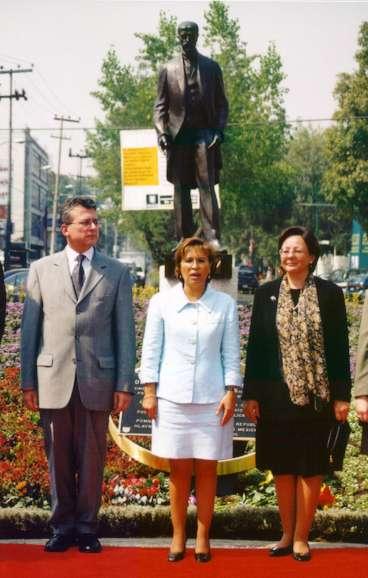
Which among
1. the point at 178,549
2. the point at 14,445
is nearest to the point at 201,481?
the point at 178,549

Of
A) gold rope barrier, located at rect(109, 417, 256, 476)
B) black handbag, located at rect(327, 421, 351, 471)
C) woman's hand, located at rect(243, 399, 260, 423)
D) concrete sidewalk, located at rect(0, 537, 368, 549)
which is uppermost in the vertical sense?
woman's hand, located at rect(243, 399, 260, 423)

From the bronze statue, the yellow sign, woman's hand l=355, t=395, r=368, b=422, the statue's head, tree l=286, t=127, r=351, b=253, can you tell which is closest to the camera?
woman's hand l=355, t=395, r=368, b=422

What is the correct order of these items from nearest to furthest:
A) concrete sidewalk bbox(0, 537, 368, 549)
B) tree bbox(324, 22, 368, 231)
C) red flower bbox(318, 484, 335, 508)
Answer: concrete sidewalk bbox(0, 537, 368, 549) → red flower bbox(318, 484, 335, 508) → tree bbox(324, 22, 368, 231)

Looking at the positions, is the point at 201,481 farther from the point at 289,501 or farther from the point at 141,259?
the point at 141,259

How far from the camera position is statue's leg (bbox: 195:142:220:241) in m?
6.78

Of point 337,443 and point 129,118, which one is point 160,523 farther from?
point 129,118

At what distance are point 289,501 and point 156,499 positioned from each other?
152 centimetres

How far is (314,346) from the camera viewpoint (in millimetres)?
4812

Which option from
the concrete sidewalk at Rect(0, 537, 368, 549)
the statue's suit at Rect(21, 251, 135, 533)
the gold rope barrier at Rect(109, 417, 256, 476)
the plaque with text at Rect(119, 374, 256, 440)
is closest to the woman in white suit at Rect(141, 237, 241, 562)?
the statue's suit at Rect(21, 251, 135, 533)

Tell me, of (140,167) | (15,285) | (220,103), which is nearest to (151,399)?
(220,103)

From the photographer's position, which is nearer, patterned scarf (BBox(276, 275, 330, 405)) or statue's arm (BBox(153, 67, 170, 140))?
patterned scarf (BBox(276, 275, 330, 405))

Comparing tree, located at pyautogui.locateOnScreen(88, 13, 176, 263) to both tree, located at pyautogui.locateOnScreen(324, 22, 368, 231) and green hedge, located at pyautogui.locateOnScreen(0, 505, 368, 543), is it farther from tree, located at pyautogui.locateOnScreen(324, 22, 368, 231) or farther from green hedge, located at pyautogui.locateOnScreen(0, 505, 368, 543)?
green hedge, located at pyautogui.locateOnScreen(0, 505, 368, 543)

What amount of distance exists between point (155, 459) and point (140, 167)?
16.3 m

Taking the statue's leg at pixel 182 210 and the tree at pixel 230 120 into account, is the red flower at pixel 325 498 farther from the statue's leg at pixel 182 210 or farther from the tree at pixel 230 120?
the tree at pixel 230 120
